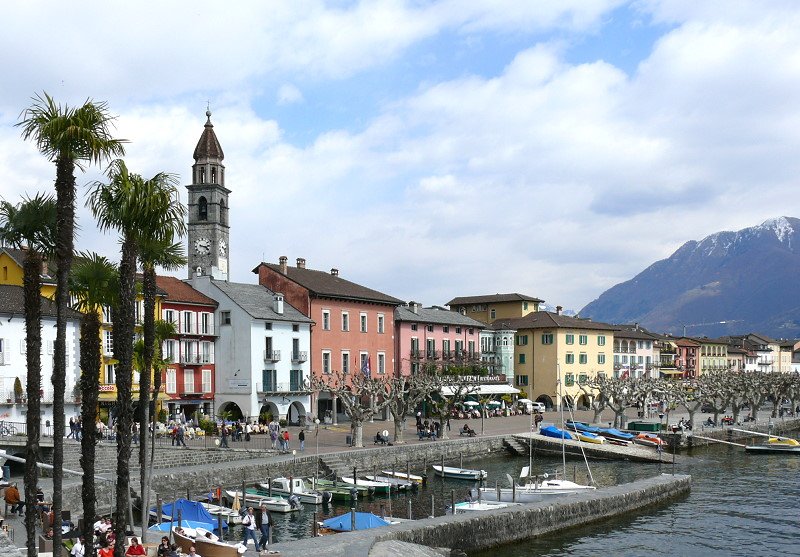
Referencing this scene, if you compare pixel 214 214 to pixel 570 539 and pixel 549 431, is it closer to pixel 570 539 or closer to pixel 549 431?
pixel 549 431

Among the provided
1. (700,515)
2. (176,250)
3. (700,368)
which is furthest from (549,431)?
(700,368)

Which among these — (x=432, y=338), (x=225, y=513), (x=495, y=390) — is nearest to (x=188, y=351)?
(x=225, y=513)

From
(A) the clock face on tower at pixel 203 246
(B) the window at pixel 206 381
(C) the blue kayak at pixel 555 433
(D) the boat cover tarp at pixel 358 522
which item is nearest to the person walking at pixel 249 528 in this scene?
(D) the boat cover tarp at pixel 358 522

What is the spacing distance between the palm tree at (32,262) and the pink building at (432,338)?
67.4 meters

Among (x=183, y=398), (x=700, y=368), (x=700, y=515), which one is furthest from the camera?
(x=700, y=368)

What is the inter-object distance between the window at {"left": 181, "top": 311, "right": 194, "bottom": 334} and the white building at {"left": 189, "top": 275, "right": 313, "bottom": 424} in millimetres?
2806

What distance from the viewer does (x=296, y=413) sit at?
76.8 meters

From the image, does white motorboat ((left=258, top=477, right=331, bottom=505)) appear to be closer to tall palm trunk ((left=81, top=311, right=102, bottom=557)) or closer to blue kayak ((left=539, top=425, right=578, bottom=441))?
tall palm trunk ((left=81, top=311, right=102, bottom=557))

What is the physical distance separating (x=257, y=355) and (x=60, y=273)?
170 ft

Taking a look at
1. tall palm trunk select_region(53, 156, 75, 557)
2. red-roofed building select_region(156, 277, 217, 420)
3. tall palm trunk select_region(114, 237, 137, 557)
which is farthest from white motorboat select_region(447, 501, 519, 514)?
red-roofed building select_region(156, 277, 217, 420)

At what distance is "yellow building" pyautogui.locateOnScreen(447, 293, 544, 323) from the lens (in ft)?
381

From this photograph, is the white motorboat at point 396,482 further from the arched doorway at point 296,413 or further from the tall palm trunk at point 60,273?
the tall palm trunk at point 60,273

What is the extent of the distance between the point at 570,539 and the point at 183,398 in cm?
3886

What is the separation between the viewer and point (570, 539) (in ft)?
128
